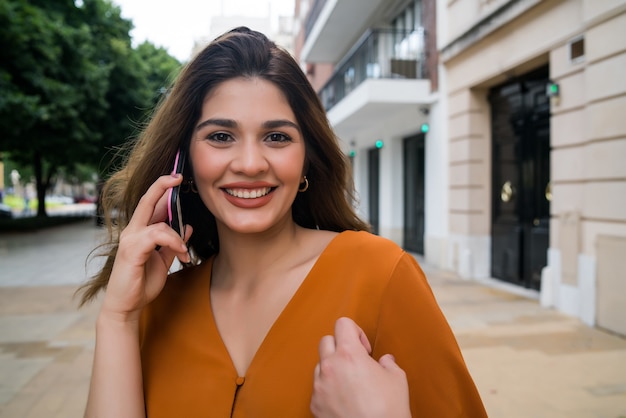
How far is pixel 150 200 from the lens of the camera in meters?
1.52

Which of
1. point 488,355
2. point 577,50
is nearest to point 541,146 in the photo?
point 577,50

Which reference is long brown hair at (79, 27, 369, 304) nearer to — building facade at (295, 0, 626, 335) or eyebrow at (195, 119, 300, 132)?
eyebrow at (195, 119, 300, 132)

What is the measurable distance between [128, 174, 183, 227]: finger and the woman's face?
93 millimetres

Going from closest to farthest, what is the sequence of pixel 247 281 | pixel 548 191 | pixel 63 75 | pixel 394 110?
pixel 247 281, pixel 548 191, pixel 394 110, pixel 63 75

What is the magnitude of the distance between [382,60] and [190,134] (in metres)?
11.8

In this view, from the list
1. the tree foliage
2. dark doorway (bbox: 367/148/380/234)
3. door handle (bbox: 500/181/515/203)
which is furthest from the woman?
dark doorway (bbox: 367/148/380/234)

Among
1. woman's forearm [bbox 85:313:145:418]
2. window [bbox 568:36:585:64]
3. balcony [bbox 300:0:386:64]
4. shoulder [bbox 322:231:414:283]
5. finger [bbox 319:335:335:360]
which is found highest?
balcony [bbox 300:0:386:64]

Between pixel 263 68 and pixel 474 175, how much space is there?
7985mm

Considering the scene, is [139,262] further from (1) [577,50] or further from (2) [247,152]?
(1) [577,50]

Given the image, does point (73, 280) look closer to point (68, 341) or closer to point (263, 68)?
point (68, 341)

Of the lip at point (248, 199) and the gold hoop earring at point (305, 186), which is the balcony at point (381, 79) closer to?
the gold hoop earring at point (305, 186)

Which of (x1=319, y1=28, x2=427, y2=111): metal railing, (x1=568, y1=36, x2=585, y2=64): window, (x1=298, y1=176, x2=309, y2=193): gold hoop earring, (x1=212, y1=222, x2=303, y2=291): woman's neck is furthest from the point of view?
(x1=319, y1=28, x2=427, y2=111): metal railing

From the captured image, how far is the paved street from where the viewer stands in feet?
12.1

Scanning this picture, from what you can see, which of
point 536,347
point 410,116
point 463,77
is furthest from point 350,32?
point 536,347
